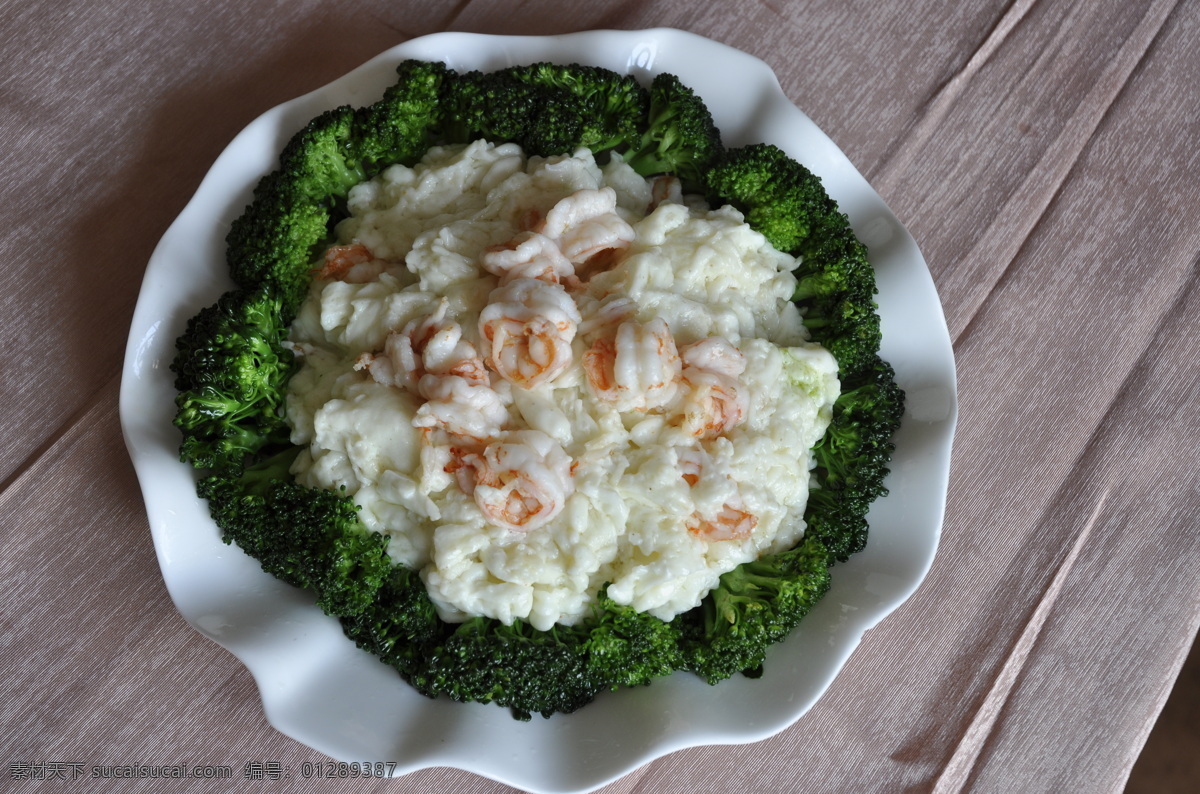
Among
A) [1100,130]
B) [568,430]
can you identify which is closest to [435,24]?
[568,430]

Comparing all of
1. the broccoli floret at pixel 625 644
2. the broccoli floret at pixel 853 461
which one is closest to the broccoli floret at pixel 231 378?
the broccoli floret at pixel 625 644

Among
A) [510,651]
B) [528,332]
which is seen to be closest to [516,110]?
[528,332]

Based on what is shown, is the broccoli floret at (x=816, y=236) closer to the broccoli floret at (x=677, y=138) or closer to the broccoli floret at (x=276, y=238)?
the broccoli floret at (x=677, y=138)

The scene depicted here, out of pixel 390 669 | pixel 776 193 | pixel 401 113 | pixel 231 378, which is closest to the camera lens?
pixel 231 378

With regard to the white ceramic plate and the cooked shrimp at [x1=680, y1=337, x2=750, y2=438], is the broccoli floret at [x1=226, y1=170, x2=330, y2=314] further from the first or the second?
the cooked shrimp at [x1=680, y1=337, x2=750, y2=438]

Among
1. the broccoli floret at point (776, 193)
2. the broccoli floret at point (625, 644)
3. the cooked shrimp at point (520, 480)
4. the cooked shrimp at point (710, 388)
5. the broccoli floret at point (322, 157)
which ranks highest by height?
the broccoli floret at point (322, 157)

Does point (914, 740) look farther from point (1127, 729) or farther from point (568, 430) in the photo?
point (568, 430)

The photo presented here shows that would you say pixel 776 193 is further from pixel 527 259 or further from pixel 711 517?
pixel 711 517
